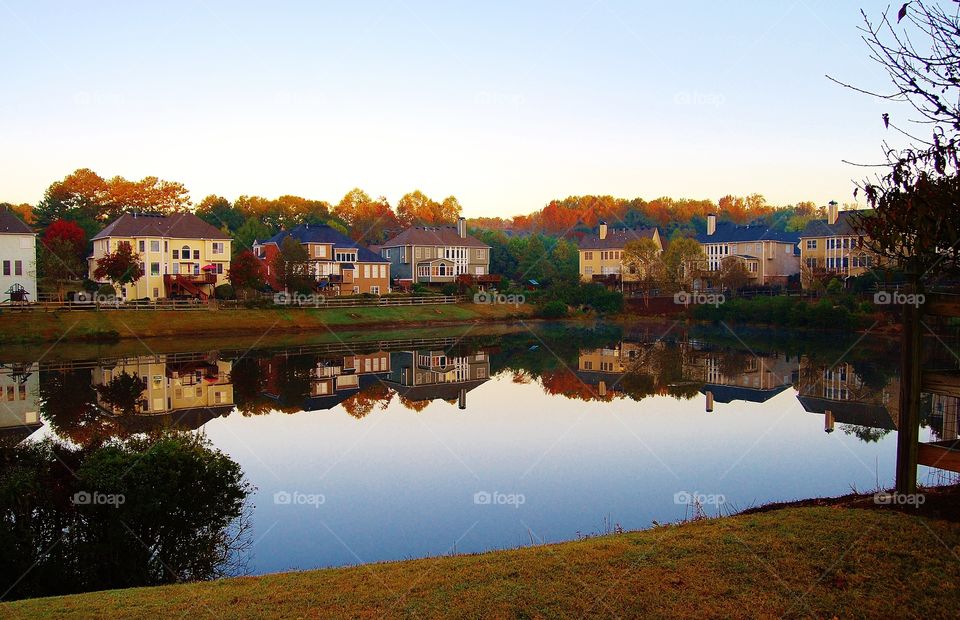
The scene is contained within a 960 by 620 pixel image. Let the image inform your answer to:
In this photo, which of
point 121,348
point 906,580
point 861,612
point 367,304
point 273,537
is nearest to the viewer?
point 861,612

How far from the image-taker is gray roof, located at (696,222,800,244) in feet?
283

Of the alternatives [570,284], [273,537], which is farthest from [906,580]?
[570,284]

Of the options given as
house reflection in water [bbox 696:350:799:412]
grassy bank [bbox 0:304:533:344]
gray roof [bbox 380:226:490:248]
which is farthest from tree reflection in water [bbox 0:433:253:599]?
gray roof [bbox 380:226:490:248]

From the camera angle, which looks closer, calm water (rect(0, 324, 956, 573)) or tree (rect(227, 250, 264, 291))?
calm water (rect(0, 324, 956, 573))

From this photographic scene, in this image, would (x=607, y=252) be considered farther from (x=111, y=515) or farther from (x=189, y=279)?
(x=111, y=515)

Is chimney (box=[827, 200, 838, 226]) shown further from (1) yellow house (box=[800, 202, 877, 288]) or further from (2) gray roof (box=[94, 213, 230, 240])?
(2) gray roof (box=[94, 213, 230, 240])

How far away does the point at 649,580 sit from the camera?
301 inches

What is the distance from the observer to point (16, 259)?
55000mm

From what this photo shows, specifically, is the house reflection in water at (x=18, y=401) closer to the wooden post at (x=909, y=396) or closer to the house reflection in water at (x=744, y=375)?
the wooden post at (x=909, y=396)

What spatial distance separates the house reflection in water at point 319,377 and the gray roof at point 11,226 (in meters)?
26.7

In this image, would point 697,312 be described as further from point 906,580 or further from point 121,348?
point 906,580

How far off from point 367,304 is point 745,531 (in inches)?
2345

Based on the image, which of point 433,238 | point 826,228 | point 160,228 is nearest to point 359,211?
point 433,238

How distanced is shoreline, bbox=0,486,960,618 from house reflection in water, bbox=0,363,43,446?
271 inches
